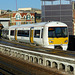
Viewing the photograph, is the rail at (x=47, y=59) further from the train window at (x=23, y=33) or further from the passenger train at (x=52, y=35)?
the train window at (x=23, y=33)

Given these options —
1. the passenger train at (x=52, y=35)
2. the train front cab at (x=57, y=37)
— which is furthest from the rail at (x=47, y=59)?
the train front cab at (x=57, y=37)

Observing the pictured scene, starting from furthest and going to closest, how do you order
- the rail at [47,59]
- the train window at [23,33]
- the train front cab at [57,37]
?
the train window at [23,33], the train front cab at [57,37], the rail at [47,59]

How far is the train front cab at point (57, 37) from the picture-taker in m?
19.1

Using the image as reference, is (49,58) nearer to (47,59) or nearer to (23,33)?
(47,59)

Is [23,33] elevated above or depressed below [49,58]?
above

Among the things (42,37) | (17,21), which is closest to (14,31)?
(42,37)

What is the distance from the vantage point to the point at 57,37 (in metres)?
19.3

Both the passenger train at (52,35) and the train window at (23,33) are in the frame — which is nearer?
the passenger train at (52,35)

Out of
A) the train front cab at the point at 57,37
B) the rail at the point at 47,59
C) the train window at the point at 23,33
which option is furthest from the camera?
the train window at the point at 23,33

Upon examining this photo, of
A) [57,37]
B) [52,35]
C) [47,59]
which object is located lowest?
[47,59]

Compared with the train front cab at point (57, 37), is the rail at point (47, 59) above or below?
below

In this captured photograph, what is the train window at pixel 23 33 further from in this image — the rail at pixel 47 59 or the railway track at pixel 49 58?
the railway track at pixel 49 58

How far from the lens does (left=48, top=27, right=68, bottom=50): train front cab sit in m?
19.1

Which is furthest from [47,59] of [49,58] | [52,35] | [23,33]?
[23,33]
